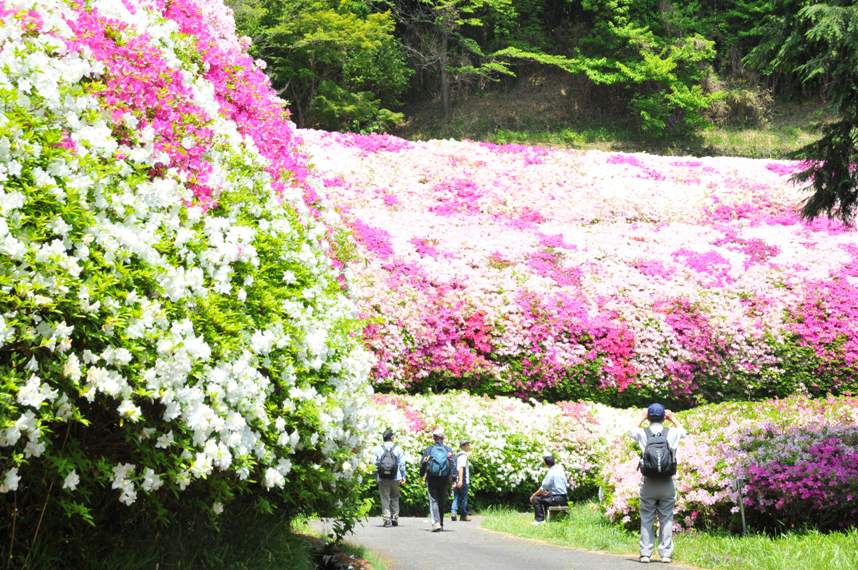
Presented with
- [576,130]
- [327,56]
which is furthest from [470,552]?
[576,130]

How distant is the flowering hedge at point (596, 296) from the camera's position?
18.6 m

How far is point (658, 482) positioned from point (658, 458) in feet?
1.19

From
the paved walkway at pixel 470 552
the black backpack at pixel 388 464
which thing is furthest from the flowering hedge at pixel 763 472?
the black backpack at pixel 388 464

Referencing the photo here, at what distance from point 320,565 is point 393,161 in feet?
70.8

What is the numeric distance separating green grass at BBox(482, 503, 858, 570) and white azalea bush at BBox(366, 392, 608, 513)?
6.96 feet

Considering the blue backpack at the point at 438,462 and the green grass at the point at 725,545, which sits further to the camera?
the blue backpack at the point at 438,462

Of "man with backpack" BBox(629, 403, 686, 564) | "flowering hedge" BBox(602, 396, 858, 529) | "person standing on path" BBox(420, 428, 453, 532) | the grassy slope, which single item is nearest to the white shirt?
"person standing on path" BBox(420, 428, 453, 532)

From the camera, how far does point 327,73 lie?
152ft

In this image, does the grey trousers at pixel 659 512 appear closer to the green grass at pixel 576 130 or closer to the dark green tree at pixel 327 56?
the dark green tree at pixel 327 56

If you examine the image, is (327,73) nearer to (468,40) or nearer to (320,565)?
(468,40)

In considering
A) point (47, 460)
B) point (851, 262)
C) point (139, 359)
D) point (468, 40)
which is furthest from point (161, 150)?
point (468, 40)

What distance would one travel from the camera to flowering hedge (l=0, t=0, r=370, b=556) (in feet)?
14.6

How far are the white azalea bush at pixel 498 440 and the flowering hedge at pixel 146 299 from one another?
8279 mm

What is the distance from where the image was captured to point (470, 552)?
1086 centimetres
